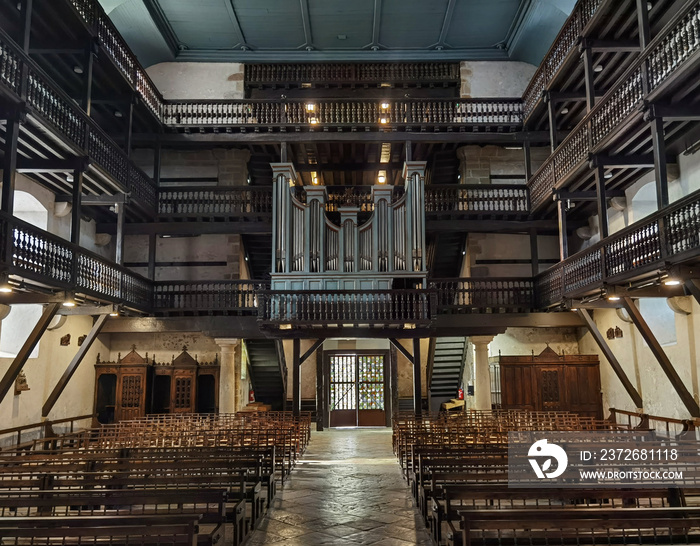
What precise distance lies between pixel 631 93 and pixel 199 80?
14.4m

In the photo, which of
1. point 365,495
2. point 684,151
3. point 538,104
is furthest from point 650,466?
point 538,104

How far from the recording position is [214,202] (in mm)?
17125

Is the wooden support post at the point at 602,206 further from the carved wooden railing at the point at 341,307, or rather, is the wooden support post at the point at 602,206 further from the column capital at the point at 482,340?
the column capital at the point at 482,340

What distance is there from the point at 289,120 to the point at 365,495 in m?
12.1

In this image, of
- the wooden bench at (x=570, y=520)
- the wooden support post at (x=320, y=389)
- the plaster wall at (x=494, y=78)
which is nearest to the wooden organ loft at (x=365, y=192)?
the plaster wall at (x=494, y=78)

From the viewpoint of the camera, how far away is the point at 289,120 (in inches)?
694

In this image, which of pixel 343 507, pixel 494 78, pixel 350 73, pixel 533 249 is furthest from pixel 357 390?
pixel 343 507

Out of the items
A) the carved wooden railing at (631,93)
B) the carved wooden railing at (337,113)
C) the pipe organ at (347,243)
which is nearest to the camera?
the carved wooden railing at (631,93)

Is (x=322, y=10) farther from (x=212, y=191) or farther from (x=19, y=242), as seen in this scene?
(x=19, y=242)

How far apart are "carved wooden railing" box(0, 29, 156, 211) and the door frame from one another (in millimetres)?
9584

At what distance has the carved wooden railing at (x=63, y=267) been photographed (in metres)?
9.19

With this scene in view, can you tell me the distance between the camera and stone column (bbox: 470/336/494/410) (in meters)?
17.0

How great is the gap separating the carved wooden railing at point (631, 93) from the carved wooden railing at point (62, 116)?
33.5ft

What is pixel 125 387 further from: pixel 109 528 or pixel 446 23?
pixel 446 23
